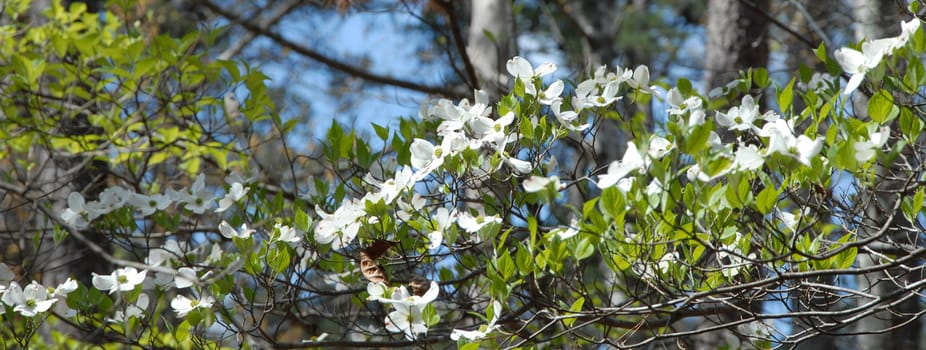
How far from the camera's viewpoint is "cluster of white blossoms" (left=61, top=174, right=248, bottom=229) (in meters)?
2.05

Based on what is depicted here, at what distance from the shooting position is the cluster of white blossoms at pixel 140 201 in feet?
6.73

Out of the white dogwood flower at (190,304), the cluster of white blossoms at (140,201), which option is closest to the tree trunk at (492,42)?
the cluster of white blossoms at (140,201)

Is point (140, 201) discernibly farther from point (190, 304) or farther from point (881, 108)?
point (881, 108)

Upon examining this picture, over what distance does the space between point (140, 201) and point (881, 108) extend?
5.40ft

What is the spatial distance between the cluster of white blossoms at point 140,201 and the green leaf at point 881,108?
1.39 metres

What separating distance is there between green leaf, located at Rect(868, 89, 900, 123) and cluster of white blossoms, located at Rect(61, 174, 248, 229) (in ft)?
4.56

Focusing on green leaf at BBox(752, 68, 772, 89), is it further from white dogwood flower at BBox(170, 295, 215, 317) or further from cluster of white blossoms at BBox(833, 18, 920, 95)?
white dogwood flower at BBox(170, 295, 215, 317)

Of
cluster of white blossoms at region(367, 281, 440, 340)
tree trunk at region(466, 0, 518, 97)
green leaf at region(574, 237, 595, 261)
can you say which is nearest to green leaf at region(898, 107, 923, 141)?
green leaf at region(574, 237, 595, 261)

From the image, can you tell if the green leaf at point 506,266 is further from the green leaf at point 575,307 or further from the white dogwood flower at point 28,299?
the white dogwood flower at point 28,299

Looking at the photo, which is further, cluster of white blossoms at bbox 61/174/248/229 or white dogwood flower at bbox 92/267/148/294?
cluster of white blossoms at bbox 61/174/248/229

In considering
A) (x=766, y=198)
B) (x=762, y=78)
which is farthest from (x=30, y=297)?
(x=762, y=78)

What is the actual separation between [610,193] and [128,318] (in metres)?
1.16

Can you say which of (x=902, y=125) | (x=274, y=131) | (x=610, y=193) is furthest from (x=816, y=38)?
(x=610, y=193)

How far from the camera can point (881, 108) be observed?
1.32 metres
